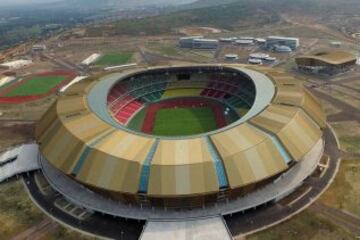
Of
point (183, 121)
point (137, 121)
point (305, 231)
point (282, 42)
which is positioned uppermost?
point (305, 231)

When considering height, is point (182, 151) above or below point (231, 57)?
above

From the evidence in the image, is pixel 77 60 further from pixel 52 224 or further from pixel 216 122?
pixel 52 224

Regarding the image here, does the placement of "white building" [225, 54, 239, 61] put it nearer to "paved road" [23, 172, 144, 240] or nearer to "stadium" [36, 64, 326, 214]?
"stadium" [36, 64, 326, 214]

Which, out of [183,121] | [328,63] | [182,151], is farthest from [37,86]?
[328,63]

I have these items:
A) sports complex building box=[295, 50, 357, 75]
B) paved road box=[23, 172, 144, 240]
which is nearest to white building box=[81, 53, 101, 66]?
sports complex building box=[295, 50, 357, 75]

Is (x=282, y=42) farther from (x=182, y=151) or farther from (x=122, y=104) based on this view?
(x=182, y=151)
